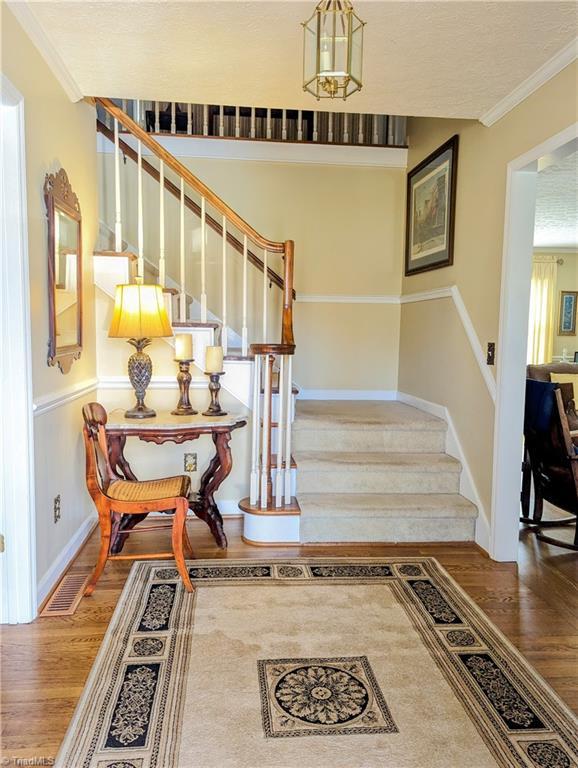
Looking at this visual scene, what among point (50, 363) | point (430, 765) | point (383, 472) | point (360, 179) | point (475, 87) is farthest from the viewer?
point (360, 179)

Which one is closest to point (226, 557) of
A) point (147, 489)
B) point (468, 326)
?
point (147, 489)

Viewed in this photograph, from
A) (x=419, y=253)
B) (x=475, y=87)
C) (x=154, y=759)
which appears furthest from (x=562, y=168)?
(x=154, y=759)

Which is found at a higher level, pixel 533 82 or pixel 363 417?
pixel 533 82

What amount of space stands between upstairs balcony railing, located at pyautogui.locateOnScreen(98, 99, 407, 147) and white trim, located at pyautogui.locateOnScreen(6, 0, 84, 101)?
181 cm

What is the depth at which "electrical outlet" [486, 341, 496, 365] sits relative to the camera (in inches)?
120

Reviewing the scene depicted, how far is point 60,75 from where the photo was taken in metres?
2.65

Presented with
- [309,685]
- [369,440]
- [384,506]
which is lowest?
[309,685]

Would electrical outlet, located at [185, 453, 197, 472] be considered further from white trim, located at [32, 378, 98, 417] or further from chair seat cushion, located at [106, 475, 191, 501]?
white trim, located at [32, 378, 98, 417]

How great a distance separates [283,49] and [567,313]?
7687 mm

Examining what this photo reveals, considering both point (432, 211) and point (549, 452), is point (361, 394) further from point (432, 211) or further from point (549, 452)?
point (549, 452)

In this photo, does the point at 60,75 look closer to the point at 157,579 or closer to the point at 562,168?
the point at 157,579

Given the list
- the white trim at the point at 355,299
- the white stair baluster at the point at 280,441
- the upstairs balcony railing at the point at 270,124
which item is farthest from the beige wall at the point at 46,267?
the white trim at the point at 355,299

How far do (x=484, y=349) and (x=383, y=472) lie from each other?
1.01 meters

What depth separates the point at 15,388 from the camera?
87.0 inches
